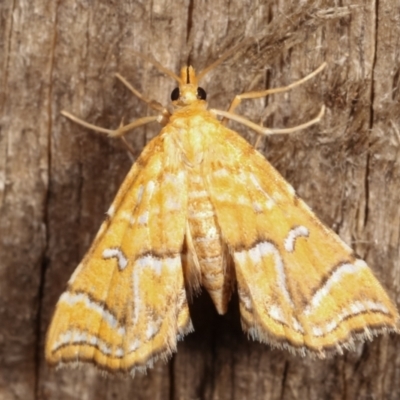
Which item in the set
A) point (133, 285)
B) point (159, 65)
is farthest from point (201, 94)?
point (133, 285)

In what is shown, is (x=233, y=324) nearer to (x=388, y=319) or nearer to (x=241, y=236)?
(x=241, y=236)

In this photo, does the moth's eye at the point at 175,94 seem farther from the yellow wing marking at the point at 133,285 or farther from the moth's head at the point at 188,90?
the yellow wing marking at the point at 133,285

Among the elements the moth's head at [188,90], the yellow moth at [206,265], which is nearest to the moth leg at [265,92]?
the yellow moth at [206,265]

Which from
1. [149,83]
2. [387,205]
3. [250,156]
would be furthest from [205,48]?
[387,205]

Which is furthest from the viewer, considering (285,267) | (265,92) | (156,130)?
(156,130)

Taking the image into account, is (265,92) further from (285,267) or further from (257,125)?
(285,267)

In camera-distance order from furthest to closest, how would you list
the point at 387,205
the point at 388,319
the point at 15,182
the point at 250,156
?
the point at 15,182 < the point at 387,205 < the point at 250,156 < the point at 388,319

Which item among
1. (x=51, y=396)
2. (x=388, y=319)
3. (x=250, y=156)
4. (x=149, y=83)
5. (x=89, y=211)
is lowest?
(x=51, y=396)
